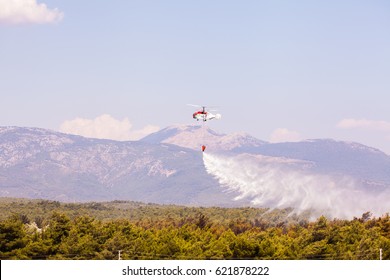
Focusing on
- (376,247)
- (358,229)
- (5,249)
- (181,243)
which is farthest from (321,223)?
(5,249)

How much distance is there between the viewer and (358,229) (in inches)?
4943

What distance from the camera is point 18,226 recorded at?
10356 centimetres

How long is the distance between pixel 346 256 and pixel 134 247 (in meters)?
24.5

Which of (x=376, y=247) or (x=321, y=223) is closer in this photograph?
(x=376, y=247)
